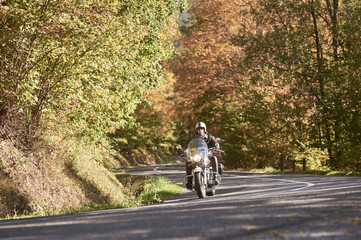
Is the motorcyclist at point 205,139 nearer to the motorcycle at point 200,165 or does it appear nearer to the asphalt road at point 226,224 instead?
the motorcycle at point 200,165

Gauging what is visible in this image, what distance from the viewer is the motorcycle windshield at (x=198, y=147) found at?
38.4 feet

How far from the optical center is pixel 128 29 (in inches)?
579

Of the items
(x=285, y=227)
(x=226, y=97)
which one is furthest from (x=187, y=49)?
(x=285, y=227)

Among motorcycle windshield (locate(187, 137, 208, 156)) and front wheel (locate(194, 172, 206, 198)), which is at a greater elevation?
motorcycle windshield (locate(187, 137, 208, 156))

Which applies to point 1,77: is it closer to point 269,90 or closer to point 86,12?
point 86,12

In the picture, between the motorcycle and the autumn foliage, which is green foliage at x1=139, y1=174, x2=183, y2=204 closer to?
the motorcycle

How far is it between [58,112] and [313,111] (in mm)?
16154

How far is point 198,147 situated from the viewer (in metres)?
11.7

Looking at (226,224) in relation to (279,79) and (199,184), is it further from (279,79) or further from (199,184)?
(279,79)

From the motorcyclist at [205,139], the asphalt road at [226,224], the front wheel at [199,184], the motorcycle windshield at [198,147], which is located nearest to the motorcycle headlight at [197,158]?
the motorcycle windshield at [198,147]

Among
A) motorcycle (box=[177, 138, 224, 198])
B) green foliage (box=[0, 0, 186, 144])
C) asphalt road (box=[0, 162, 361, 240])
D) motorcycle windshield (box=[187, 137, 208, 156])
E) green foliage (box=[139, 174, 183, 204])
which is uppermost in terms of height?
green foliage (box=[0, 0, 186, 144])

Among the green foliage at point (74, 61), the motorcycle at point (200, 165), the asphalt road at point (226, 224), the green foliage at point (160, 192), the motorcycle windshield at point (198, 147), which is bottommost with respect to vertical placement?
the green foliage at point (160, 192)

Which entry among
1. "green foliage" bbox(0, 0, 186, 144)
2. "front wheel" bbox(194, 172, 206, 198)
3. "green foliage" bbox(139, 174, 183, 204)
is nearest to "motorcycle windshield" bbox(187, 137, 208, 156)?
"front wheel" bbox(194, 172, 206, 198)

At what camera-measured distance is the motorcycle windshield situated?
11.7 m
